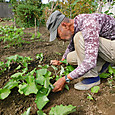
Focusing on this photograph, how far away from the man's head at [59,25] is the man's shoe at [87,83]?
0.59 meters

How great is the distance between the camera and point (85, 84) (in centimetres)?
146

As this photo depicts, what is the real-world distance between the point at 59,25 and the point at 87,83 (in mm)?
742

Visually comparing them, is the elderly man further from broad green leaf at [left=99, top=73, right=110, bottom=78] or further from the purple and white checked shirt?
broad green leaf at [left=99, top=73, right=110, bottom=78]

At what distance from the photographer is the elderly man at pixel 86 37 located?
1.17 metres

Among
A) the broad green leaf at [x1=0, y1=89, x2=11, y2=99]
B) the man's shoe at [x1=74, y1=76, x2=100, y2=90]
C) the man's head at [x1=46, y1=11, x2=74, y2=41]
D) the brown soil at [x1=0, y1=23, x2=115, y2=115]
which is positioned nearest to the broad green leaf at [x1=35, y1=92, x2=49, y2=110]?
Result: the brown soil at [x1=0, y1=23, x2=115, y2=115]

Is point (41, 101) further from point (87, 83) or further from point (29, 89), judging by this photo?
point (87, 83)

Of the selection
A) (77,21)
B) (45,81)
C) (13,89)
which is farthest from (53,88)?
(77,21)

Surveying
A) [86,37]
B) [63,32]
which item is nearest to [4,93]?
[63,32]

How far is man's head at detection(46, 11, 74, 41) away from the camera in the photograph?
118 centimetres

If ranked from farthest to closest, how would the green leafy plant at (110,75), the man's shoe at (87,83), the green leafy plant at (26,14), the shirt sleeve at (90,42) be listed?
the green leafy plant at (26,14)
the green leafy plant at (110,75)
the man's shoe at (87,83)
the shirt sleeve at (90,42)

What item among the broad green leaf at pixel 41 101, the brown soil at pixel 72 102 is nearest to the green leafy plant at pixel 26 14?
the brown soil at pixel 72 102

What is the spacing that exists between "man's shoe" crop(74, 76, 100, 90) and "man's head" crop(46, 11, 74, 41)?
0.59 meters

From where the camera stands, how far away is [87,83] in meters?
1.46

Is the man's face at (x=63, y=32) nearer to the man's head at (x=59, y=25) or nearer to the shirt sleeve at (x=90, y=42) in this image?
the man's head at (x=59, y=25)
